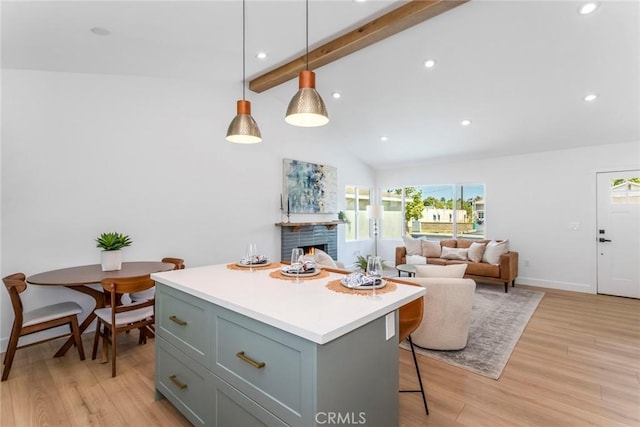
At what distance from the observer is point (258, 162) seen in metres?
5.14

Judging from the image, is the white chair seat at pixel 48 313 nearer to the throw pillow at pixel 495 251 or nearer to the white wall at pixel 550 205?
the throw pillow at pixel 495 251

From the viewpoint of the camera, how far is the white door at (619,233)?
15.3 ft

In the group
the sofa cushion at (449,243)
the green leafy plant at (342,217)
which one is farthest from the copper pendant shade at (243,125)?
the sofa cushion at (449,243)

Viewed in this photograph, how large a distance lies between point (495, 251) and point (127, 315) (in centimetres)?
562

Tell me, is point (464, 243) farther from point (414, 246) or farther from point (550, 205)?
point (550, 205)

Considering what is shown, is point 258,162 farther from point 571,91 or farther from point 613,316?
point 613,316

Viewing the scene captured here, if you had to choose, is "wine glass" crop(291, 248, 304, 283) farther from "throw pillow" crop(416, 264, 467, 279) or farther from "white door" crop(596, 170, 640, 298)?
"white door" crop(596, 170, 640, 298)

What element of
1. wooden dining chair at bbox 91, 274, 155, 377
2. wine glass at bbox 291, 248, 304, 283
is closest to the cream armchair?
wine glass at bbox 291, 248, 304, 283

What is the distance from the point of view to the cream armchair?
9.32 feet

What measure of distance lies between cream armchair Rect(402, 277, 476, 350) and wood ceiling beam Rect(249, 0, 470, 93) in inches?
101

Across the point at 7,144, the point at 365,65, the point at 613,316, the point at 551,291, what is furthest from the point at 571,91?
the point at 7,144

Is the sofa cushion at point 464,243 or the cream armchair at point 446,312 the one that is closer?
the cream armchair at point 446,312

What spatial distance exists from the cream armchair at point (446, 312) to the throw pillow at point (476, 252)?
9.94 ft

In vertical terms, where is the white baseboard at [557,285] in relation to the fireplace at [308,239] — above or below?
below
